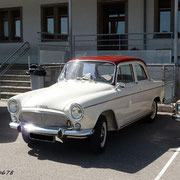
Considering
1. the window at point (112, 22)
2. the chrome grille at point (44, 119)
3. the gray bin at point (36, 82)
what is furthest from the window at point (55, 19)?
the chrome grille at point (44, 119)

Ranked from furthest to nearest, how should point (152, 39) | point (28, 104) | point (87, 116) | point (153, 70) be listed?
point (152, 39)
point (153, 70)
point (28, 104)
point (87, 116)

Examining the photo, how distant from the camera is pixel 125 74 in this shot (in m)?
6.54

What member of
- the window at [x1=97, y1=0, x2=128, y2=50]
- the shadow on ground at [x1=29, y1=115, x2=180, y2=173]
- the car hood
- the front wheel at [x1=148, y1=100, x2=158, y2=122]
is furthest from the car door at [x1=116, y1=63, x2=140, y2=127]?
the window at [x1=97, y1=0, x2=128, y2=50]

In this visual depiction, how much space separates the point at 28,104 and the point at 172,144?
2.90 m

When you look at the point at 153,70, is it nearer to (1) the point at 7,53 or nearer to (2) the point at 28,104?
(2) the point at 28,104

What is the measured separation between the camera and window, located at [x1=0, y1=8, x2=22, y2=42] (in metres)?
17.0

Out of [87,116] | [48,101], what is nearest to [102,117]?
[87,116]

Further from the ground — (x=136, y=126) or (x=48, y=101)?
(x=48, y=101)

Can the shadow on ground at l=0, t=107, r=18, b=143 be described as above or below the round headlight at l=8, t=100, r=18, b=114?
below

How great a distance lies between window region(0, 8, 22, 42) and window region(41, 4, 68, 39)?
1.50m

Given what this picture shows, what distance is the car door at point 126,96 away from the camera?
6006 mm

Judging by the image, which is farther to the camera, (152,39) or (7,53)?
(7,53)

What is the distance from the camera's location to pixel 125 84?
6.35 meters

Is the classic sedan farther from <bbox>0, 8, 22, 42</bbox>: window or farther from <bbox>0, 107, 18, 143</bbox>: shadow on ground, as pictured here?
<bbox>0, 8, 22, 42</bbox>: window
